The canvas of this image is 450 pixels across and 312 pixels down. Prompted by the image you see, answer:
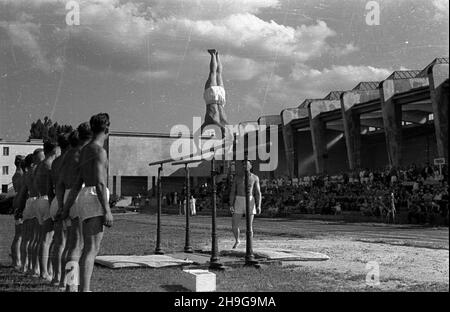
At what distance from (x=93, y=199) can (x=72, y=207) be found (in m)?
0.75

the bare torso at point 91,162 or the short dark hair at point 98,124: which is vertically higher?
the short dark hair at point 98,124

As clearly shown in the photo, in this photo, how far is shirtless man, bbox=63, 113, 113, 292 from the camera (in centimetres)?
617

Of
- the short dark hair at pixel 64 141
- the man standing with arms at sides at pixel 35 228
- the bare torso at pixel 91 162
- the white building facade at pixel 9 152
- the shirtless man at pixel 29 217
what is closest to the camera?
the bare torso at pixel 91 162

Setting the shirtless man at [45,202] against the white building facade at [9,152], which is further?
the white building facade at [9,152]

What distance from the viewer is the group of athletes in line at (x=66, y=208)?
6.25 metres

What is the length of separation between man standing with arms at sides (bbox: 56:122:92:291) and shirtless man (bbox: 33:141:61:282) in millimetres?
1156

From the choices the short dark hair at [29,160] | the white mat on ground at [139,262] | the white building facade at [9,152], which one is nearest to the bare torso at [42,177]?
the short dark hair at [29,160]

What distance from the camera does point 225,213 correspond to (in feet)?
144

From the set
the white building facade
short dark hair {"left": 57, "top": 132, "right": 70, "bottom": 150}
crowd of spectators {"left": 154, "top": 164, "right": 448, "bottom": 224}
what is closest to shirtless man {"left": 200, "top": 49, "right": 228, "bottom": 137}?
short dark hair {"left": 57, "top": 132, "right": 70, "bottom": 150}

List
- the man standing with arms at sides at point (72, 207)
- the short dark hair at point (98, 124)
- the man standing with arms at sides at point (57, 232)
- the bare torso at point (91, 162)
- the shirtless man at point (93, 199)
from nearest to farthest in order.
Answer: the shirtless man at point (93, 199), the bare torso at point (91, 162), the short dark hair at point (98, 124), the man standing with arms at sides at point (72, 207), the man standing with arms at sides at point (57, 232)

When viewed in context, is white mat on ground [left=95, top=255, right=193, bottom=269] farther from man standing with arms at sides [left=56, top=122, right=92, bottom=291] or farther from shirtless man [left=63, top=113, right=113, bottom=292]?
shirtless man [left=63, top=113, right=113, bottom=292]

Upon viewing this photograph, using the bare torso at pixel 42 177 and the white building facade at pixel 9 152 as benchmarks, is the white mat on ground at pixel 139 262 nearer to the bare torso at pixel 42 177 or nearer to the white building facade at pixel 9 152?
the bare torso at pixel 42 177
